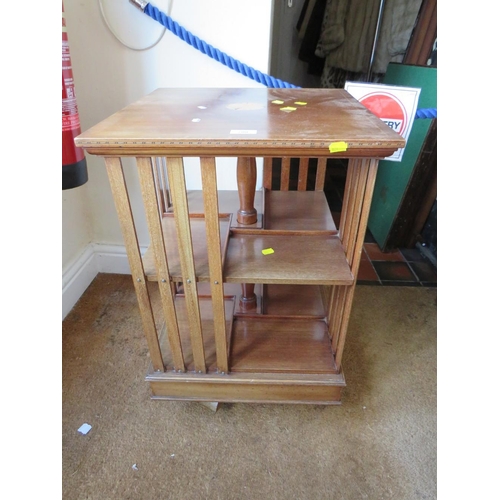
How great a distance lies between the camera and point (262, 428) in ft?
3.40

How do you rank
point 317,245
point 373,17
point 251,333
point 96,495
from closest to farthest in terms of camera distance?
point 96,495, point 317,245, point 251,333, point 373,17

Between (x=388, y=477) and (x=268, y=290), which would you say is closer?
(x=388, y=477)

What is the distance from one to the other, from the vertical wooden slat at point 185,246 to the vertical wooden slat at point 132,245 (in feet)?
0.35

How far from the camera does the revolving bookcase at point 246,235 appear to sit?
27.1 inches

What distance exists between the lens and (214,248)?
82 cm

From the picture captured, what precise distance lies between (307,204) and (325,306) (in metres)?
0.39

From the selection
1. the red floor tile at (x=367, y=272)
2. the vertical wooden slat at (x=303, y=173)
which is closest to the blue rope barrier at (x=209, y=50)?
the vertical wooden slat at (x=303, y=173)

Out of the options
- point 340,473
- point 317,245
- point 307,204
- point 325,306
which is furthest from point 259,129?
point 340,473

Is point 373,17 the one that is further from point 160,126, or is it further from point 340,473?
point 340,473

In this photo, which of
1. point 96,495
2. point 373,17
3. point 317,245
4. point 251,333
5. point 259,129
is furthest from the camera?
point 373,17

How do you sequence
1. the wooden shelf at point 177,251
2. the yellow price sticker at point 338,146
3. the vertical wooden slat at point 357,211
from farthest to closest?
the wooden shelf at point 177,251 < the vertical wooden slat at point 357,211 < the yellow price sticker at point 338,146

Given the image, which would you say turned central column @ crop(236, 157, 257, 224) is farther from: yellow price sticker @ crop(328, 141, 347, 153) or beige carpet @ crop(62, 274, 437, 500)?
beige carpet @ crop(62, 274, 437, 500)

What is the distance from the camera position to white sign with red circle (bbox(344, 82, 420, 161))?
1.22 metres

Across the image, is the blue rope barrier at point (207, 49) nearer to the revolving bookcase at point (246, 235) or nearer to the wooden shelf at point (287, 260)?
the revolving bookcase at point (246, 235)
